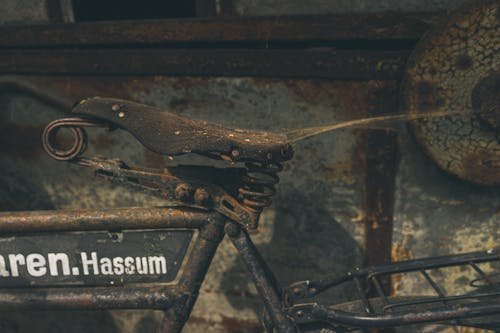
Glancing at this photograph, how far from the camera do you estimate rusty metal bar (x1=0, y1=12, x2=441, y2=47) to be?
5.24 feet

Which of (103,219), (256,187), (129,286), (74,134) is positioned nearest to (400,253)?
(256,187)

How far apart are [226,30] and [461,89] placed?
0.96m

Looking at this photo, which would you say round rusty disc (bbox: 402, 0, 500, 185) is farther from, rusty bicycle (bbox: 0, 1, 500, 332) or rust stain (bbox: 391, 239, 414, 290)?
rust stain (bbox: 391, 239, 414, 290)

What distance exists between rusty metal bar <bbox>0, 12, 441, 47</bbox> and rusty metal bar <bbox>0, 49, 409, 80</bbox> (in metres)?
0.05

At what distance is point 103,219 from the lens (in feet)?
4.58

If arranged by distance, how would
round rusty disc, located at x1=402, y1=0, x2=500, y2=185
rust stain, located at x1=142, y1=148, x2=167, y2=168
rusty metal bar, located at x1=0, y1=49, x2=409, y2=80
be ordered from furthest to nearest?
1. rust stain, located at x1=142, y1=148, x2=167, y2=168
2. rusty metal bar, located at x1=0, y1=49, x2=409, y2=80
3. round rusty disc, located at x1=402, y1=0, x2=500, y2=185

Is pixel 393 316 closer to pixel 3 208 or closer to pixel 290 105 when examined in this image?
pixel 290 105

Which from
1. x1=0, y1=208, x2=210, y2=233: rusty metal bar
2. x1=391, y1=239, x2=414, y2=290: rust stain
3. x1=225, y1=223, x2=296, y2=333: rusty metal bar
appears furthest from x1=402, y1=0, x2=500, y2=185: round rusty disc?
x1=0, y1=208, x2=210, y2=233: rusty metal bar

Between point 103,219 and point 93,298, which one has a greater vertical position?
point 103,219

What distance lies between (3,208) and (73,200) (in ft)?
1.46

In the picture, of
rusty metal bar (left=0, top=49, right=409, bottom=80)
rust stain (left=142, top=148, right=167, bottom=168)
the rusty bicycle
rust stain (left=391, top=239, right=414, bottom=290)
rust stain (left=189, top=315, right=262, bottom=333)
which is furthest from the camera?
rust stain (left=189, top=315, right=262, bottom=333)

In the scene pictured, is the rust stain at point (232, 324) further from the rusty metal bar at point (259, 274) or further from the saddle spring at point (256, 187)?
the saddle spring at point (256, 187)

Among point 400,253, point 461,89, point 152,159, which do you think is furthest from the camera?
point 152,159

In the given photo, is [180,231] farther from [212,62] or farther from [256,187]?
[212,62]
